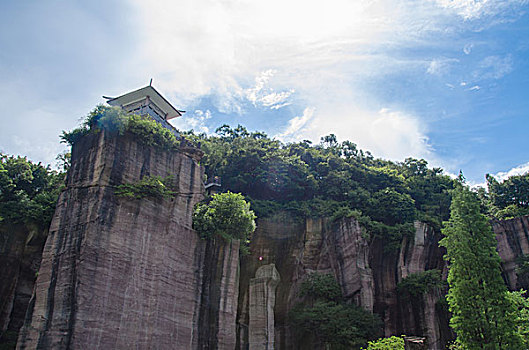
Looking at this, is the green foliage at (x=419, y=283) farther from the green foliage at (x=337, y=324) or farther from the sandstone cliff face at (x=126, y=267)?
the sandstone cliff face at (x=126, y=267)

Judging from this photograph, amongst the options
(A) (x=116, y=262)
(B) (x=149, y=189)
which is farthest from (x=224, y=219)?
(A) (x=116, y=262)

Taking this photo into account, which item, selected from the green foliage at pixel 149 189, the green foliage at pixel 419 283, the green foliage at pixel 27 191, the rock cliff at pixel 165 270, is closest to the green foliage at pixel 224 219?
the rock cliff at pixel 165 270

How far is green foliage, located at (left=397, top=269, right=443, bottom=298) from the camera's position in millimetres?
26031

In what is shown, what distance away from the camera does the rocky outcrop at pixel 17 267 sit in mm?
19828

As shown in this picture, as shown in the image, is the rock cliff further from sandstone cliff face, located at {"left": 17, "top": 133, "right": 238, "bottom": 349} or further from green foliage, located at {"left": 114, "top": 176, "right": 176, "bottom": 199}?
green foliage, located at {"left": 114, "top": 176, "right": 176, "bottom": 199}

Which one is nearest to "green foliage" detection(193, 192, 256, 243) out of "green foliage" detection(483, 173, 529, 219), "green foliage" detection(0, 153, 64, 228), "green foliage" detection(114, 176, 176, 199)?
"green foliage" detection(114, 176, 176, 199)

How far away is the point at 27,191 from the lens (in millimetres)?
23031

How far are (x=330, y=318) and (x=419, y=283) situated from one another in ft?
21.2

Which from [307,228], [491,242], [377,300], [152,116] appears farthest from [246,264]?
[491,242]

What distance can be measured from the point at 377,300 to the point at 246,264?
877 centimetres

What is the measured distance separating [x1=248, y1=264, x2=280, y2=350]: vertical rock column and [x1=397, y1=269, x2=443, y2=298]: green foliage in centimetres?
882

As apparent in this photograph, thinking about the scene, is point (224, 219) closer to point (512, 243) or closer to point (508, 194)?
point (512, 243)

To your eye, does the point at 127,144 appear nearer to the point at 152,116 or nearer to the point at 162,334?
the point at 152,116

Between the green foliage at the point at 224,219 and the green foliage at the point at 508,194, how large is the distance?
828 inches
